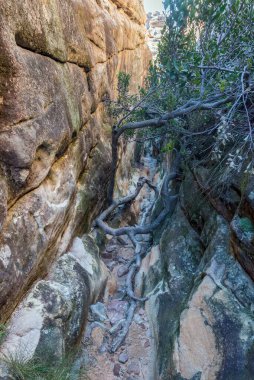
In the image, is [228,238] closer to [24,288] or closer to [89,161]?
[24,288]

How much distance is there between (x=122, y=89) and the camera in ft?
31.8

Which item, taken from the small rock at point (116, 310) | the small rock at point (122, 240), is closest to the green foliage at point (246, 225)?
the small rock at point (116, 310)

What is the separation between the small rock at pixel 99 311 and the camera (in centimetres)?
542

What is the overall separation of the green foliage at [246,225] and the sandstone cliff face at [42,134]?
3131 millimetres

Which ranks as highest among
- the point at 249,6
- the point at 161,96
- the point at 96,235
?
the point at 161,96

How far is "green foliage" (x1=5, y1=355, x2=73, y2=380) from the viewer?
3287 millimetres

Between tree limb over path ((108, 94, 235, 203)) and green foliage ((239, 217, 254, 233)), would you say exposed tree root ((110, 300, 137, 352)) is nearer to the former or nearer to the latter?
green foliage ((239, 217, 254, 233))

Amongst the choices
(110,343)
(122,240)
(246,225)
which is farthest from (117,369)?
(122,240)

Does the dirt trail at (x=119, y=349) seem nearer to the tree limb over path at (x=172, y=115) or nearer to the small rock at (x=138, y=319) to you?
the small rock at (x=138, y=319)

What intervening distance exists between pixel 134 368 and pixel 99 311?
1281mm

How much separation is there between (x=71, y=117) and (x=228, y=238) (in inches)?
150

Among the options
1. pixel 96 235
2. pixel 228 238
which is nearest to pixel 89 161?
pixel 96 235

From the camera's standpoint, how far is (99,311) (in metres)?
5.56

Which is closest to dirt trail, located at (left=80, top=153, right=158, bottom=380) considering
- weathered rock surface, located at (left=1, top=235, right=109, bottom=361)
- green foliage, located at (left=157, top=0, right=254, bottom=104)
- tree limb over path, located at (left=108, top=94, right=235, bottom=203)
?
weathered rock surface, located at (left=1, top=235, right=109, bottom=361)
